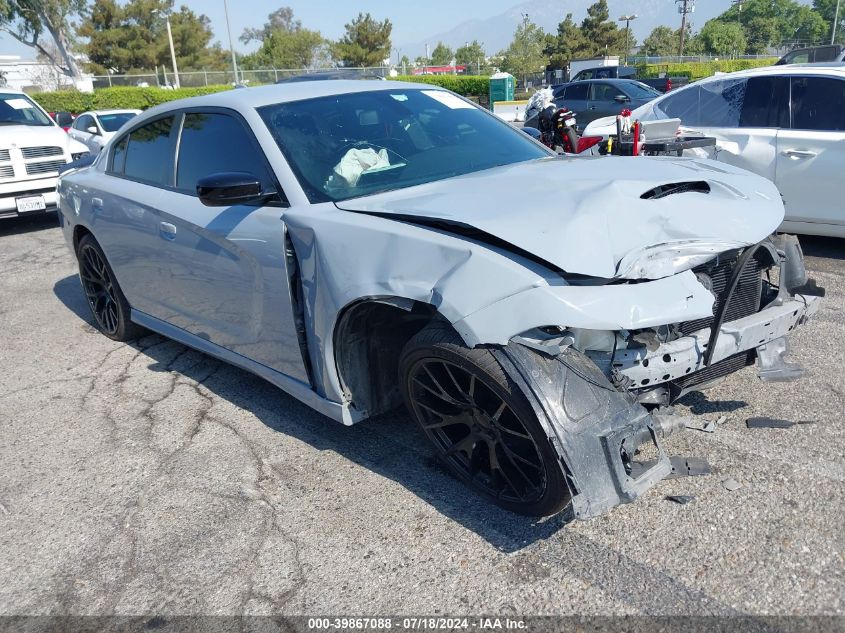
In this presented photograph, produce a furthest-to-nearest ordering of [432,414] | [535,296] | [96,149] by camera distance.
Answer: [96,149], [432,414], [535,296]

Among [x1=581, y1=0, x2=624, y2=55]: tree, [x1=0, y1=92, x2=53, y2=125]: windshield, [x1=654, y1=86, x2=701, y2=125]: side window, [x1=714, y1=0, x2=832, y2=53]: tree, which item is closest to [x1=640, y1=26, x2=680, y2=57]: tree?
[x1=581, y1=0, x2=624, y2=55]: tree

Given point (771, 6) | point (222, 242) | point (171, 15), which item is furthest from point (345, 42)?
point (771, 6)

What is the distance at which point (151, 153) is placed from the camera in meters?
4.37

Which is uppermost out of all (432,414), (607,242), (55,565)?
(607,242)

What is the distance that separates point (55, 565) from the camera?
9.23 feet

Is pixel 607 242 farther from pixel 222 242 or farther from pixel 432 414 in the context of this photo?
pixel 222 242

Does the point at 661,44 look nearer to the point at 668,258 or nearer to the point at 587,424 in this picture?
the point at 668,258

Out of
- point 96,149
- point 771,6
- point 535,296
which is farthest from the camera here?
point 771,6

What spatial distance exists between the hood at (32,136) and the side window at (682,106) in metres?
8.17

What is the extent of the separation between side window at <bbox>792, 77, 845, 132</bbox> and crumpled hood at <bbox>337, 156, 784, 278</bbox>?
11.1 feet

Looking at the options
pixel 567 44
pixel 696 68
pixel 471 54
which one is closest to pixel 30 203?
pixel 696 68

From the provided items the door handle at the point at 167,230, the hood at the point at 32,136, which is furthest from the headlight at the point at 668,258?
the hood at the point at 32,136

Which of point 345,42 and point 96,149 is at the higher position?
point 345,42

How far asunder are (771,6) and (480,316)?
425ft
